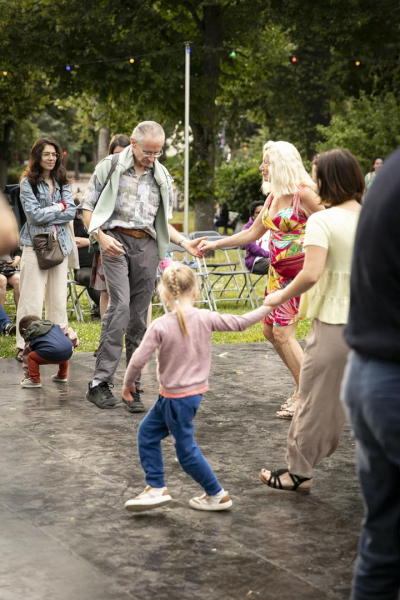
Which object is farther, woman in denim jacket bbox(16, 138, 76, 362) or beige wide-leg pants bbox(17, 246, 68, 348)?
beige wide-leg pants bbox(17, 246, 68, 348)

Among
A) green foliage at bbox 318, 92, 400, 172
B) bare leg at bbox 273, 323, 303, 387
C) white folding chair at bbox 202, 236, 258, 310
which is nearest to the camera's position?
bare leg at bbox 273, 323, 303, 387

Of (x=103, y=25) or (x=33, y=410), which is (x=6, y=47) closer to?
(x=103, y=25)

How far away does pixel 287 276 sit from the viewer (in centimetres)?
672

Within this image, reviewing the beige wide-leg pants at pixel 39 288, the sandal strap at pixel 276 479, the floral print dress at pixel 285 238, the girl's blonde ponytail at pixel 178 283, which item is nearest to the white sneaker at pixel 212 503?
the sandal strap at pixel 276 479

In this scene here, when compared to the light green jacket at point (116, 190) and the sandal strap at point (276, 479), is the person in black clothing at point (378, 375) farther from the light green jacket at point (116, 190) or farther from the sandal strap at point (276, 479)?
the light green jacket at point (116, 190)

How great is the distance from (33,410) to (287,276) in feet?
7.41

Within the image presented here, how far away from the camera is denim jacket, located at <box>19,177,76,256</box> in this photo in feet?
29.2

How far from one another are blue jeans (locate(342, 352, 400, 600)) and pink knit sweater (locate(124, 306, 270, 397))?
1.81 metres

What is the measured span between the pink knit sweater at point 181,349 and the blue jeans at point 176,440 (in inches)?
2.8

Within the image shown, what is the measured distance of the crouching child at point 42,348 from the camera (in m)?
8.09

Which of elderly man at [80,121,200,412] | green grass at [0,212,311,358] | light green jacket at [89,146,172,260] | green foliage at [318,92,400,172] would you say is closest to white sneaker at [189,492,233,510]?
elderly man at [80,121,200,412]

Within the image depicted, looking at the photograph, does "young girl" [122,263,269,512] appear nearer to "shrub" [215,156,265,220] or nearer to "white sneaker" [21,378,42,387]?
"white sneaker" [21,378,42,387]

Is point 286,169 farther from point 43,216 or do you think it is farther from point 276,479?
point 43,216

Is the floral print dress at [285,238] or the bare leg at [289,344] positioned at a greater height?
the floral print dress at [285,238]
